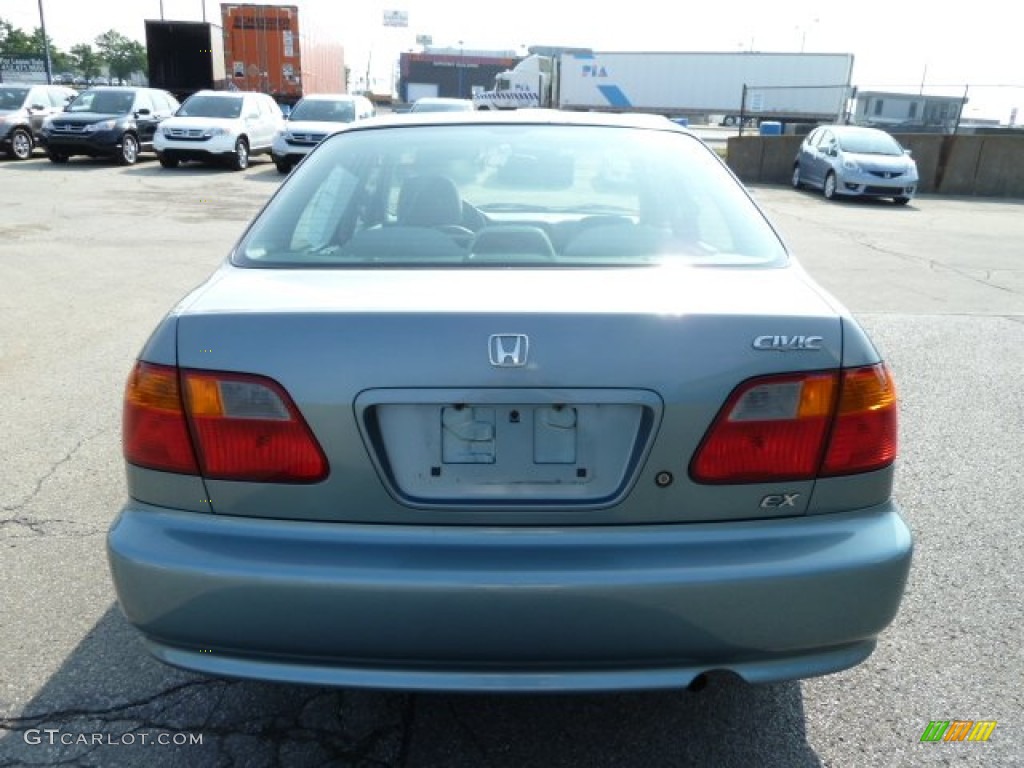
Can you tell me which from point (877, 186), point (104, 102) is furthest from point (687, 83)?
point (104, 102)

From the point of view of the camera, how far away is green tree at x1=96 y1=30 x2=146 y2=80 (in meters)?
89.5

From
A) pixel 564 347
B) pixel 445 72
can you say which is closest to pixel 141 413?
pixel 564 347

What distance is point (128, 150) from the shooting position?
20375mm

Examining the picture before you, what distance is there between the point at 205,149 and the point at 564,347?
64.6ft

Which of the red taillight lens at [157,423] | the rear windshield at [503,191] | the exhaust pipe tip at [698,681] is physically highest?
the rear windshield at [503,191]

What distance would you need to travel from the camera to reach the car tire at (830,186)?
19.0 meters

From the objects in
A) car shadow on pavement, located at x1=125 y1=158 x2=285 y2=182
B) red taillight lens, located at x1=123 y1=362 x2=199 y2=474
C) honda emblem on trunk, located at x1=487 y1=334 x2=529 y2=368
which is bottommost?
car shadow on pavement, located at x1=125 y1=158 x2=285 y2=182

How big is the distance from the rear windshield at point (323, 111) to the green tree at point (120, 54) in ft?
265

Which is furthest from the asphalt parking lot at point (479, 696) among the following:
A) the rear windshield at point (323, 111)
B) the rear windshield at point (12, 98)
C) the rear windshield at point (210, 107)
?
the rear windshield at point (12, 98)

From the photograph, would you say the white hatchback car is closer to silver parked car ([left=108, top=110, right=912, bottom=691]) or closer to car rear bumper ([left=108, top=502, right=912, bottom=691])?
silver parked car ([left=108, top=110, right=912, bottom=691])

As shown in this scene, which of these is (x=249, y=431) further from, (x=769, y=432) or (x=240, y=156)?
(x=240, y=156)

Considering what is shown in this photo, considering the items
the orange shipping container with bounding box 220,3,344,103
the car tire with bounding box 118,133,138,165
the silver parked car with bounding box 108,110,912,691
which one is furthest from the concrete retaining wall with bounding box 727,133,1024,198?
the silver parked car with bounding box 108,110,912,691

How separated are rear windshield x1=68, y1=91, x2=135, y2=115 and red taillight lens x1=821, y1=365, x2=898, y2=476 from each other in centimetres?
2173

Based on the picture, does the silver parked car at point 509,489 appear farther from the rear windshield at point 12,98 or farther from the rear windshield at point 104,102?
the rear windshield at point 12,98
